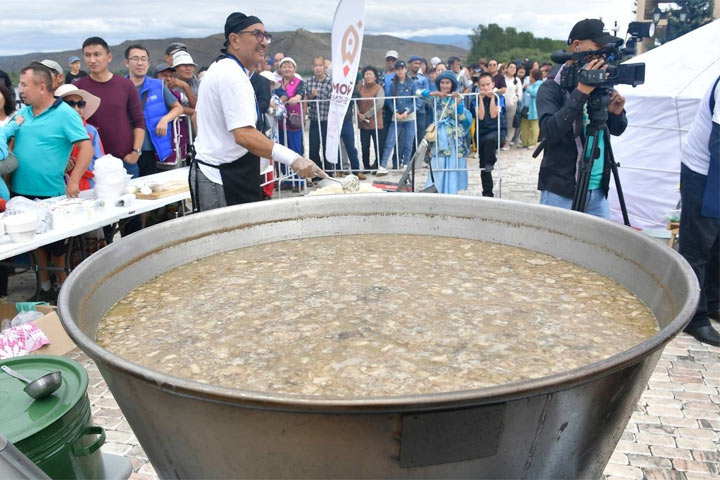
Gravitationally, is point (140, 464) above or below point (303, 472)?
below

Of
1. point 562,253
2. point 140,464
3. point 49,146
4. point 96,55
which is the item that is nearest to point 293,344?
point 562,253

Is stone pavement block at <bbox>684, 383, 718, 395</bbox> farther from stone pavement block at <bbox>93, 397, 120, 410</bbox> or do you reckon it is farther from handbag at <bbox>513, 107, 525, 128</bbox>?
handbag at <bbox>513, 107, 525, 128</bbox>

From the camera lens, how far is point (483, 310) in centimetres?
186

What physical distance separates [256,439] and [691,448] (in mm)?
2962

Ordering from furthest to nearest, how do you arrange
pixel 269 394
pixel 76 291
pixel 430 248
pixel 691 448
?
pixel 691 448, pixel 430 248, pixel 76 291, pixel 269 394

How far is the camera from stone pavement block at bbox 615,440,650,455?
321 cm

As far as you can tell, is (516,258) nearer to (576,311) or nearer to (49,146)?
(576,311)

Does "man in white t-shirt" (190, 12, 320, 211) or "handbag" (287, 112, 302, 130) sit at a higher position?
"man in white t-shirt" (190, 12, 320, 211)

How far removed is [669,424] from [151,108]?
615 cm

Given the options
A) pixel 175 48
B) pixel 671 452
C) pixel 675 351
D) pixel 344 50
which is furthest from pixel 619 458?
pixel 175 48

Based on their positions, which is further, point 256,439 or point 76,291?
point 76,291

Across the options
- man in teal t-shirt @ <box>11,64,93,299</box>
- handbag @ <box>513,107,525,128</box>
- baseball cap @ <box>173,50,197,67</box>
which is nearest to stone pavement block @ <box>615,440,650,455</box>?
man in teal t-shirt @ <box>11,64,93,299</box>

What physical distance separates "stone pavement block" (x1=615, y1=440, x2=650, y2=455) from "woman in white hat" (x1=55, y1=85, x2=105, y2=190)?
5048 mm

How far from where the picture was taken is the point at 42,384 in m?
2.15
